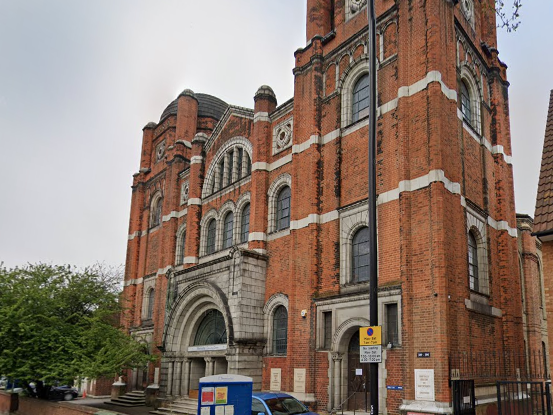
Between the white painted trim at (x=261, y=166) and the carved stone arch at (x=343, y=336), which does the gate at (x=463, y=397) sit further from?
the white painted trim at (x=261, y=166)

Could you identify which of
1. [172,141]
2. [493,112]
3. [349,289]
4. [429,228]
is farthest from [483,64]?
[172,141]

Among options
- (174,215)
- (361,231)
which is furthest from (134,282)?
(361,231)

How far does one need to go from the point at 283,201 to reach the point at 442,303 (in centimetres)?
926

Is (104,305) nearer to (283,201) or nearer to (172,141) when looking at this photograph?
(283,201)

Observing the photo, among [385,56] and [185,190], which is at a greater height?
[385,56]

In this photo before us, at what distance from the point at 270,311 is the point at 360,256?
4.76 metres

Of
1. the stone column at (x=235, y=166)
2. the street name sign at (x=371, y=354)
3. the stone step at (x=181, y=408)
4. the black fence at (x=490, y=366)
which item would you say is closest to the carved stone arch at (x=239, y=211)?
the stone column at (x=235, y=166)

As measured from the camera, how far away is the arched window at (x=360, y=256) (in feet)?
59.5

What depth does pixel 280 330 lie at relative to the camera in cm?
2069

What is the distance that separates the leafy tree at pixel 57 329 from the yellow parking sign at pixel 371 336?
14.2 metres

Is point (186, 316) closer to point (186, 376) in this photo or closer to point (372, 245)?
point (186, 376)

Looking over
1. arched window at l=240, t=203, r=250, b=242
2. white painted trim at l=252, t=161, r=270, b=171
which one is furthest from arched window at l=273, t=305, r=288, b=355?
white painted trim at l=252, t=161, r=270, b=171

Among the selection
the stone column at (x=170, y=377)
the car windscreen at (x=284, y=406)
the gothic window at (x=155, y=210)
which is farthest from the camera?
the gothic window at (x=155, y=210)

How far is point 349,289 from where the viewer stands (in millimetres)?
18250
